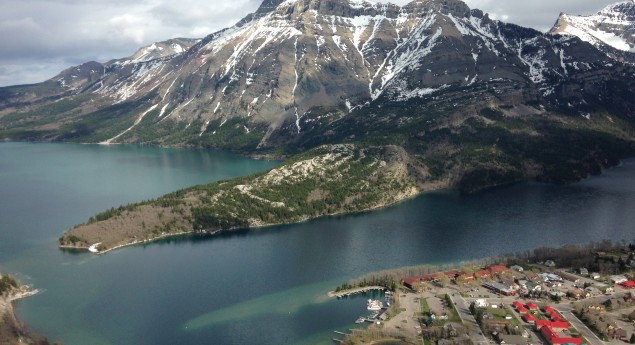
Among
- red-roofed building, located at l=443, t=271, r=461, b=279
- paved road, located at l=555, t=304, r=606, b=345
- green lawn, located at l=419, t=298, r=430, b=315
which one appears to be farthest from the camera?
red-roofed building, located at l=443, t=271, r=461, b=279

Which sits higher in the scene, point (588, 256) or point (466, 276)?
point (588, 256)

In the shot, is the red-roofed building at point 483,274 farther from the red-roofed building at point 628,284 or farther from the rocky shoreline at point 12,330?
the rocky shoreline at point 12,330

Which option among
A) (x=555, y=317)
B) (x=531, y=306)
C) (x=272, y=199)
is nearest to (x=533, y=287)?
(x=531, y=306)

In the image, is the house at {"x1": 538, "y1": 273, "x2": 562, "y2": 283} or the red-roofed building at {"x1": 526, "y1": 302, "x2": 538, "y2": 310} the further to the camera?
the house at {"x1": 538, "y1": 273, "x2": 562, "y2": 283}

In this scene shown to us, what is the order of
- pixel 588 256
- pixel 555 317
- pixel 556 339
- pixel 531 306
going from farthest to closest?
pixel 588 256 → pixel 531 306 → pixel 555 317 → pixel 556 339

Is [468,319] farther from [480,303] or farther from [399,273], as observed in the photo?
[399,273]

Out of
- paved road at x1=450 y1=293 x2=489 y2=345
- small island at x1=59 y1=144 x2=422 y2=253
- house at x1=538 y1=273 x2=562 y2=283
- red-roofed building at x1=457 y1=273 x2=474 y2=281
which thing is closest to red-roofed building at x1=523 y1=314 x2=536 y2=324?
paved road at x1=450 y1=293 x2=489 y2=345

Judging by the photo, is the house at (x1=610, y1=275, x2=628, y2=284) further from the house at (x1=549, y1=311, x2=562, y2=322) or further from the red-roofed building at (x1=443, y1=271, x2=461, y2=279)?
the red-roofed building at (x1=443, y1=271, x2=461, y2=279)
